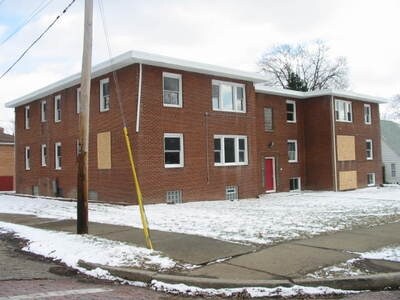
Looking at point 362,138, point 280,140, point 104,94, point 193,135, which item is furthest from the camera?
point 362,138

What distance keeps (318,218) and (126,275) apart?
328 inches

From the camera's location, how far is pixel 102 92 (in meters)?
21.4

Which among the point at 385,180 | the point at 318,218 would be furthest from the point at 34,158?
the point at 385,180

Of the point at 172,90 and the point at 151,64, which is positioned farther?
the point at 172,90

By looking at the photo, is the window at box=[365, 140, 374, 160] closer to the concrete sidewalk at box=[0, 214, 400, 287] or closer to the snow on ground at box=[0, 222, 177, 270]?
the concrete sidewalk at box=[0, 214, 400, 287]

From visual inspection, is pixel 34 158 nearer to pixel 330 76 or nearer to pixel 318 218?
pixel 318 218

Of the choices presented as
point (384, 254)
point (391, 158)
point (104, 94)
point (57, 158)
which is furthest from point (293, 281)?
point (391, 158)

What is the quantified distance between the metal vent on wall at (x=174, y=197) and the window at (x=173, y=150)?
1.15 m

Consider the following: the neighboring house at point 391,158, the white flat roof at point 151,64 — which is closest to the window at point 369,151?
the neighboring house at point 391,158

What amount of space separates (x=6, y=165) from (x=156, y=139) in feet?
70.6

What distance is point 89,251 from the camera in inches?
354

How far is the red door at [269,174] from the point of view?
26.6 meters

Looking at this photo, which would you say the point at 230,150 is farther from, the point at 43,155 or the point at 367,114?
the point at 367,114

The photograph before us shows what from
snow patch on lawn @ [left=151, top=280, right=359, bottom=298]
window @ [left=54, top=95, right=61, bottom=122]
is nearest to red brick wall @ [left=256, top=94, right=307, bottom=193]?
window @ [left=54, top=95, right=61, bottom=122]
